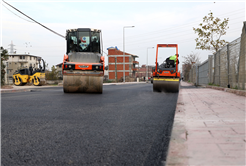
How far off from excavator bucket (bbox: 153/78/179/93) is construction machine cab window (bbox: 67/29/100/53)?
13.0ft

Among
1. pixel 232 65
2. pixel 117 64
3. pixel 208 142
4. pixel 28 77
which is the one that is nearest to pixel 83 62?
pixel 232 65

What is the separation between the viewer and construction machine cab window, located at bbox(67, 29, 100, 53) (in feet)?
44.7

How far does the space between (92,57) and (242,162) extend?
11213mm

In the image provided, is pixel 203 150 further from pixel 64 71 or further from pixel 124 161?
pixel 64 71

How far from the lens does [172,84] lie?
15.0m

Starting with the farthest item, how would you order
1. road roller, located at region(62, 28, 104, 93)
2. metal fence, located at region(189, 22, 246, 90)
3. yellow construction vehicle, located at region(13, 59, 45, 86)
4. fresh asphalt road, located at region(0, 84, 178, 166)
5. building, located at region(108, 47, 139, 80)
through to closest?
building, located at region(108, 47, 139, 80), yellow construction vehicle, located at region(13, 59, 45, 86), road roller, located at region(62, 28, 104, 93), metal fence, located at region(189, 22, 246, 90), fresh asphalt road, located at region(0, 84, 178, 166)

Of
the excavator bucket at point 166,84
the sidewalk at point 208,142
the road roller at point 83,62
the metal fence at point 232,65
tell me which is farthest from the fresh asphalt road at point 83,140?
the excavator bucket at point 166,84

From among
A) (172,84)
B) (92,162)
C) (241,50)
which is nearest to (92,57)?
(172,84)

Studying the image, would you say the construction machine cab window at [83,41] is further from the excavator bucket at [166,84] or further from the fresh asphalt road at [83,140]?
the fresh asphalt road at [83,140]

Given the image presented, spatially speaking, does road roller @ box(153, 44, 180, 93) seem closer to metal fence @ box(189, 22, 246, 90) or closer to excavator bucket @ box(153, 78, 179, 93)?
excavator bucket @ box(153, 78, 179, 93)

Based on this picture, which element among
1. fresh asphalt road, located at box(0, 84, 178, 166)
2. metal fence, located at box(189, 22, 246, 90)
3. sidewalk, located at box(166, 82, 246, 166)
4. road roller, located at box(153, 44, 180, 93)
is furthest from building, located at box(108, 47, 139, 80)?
sidewalk, located at box(166, 82, 246, 166)

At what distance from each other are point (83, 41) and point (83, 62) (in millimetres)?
1447

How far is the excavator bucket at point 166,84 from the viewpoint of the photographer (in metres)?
14.9

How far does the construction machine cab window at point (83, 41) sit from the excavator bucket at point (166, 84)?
3.97 meters
